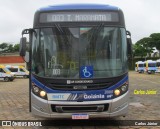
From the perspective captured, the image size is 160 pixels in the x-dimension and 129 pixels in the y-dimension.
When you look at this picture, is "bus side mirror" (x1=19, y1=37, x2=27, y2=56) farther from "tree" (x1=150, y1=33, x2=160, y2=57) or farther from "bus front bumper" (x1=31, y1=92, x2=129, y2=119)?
"tree" (x1=150, y1=33, x2=160, y2=57)

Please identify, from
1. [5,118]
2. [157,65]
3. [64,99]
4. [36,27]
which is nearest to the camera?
[64,99]

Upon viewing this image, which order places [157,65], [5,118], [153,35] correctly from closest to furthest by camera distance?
[5,118] < [157,65] < [153,35]

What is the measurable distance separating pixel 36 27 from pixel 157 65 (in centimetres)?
5918

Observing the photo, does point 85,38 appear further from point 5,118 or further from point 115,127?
point 5,118

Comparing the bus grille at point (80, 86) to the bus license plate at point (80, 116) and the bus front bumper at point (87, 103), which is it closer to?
the bus front bumper at point (87, 103)

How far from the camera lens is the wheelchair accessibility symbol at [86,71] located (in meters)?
8.84

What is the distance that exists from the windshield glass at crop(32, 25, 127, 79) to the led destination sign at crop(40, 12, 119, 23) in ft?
0.78

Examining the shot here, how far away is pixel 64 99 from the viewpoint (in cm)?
868

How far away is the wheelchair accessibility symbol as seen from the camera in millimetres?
8836

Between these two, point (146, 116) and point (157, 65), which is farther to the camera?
point (157, 65)

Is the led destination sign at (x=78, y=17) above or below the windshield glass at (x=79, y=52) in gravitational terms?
above

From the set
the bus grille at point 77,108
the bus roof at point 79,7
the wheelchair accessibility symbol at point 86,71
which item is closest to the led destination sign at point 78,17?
the bus roof at point 79,7

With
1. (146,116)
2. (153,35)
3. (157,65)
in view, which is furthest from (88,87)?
(153,35)

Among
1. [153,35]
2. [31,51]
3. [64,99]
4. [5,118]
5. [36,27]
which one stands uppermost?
[36,27]
